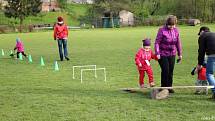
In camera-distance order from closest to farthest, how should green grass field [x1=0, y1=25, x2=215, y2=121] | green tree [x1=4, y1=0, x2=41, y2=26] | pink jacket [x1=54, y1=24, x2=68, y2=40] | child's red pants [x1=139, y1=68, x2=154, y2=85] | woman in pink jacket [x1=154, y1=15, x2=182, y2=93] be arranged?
green grass field [x1=0, y1=25, x2=215, y2=121]
woman in pink jacket [x1=154, y1=15, x2=182, y2=93]
child's red pants [x1=139, y1=68, x2=154, y2=85]
pink jacket [x1=54, y1=24, x2=68, y2=40]
green tree [x1=4, y1=0, x2=41, y2=26]

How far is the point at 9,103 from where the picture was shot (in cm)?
1009

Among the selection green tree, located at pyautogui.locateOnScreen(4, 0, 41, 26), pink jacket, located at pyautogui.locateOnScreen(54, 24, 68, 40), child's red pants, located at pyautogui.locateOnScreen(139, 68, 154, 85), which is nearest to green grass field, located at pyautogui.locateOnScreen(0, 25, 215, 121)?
child's red pants, located at pyautogui.locateOnScreen(139, 68, 154, 85)

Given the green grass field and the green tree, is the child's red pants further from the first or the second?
the green tree

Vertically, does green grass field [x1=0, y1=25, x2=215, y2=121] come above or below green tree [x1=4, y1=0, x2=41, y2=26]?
below

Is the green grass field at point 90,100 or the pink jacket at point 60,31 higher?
the pink jacket at point 60,31

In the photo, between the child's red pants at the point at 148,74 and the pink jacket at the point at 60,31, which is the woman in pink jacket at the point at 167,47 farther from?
the pink jacket at the point at 60,31

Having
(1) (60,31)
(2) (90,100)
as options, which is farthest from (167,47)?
(1) (60,31)

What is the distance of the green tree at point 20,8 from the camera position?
285ft

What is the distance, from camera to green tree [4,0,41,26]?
86.9 meters

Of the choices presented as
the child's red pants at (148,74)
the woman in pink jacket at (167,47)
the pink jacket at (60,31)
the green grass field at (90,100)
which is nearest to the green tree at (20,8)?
the pink jacket at (60,31)

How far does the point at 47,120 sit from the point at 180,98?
11.3ft

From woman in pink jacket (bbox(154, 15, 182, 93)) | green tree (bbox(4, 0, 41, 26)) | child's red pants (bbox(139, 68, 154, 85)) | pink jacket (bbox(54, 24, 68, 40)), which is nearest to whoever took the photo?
woman in pink jacket (bbox(154, 15, 182, 93))

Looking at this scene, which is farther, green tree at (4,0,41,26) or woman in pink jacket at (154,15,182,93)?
green tree at (4,0,41,26)

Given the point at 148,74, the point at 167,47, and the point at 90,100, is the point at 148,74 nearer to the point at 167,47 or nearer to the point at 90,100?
the point at 167,47
